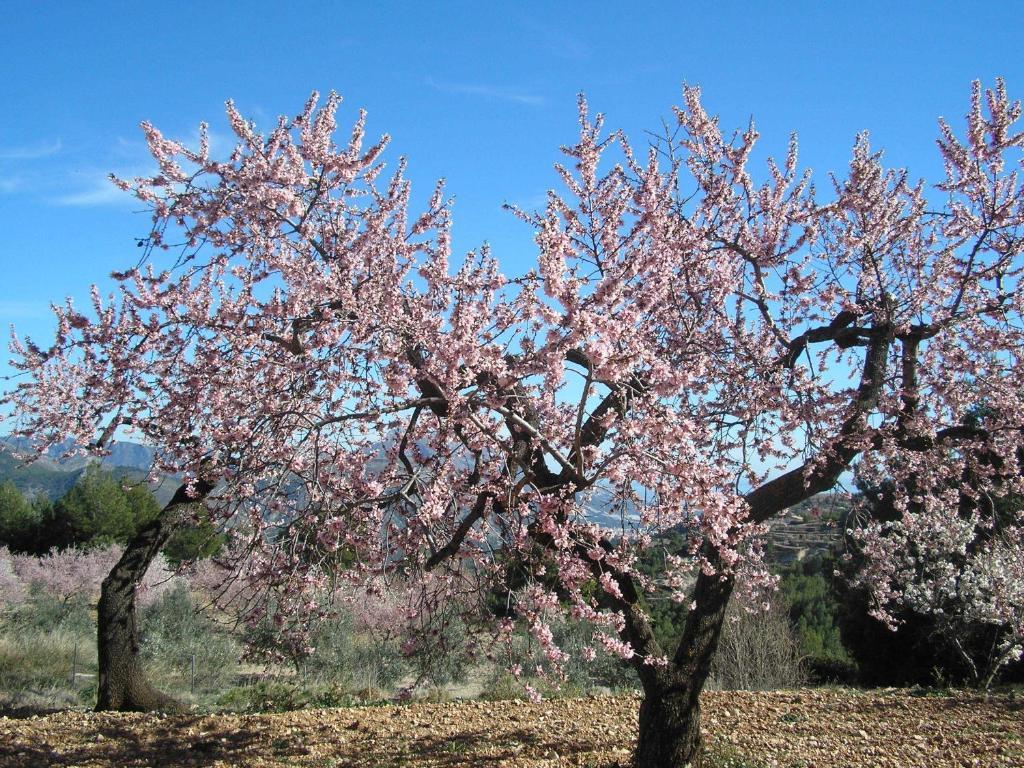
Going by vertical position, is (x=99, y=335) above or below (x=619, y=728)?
above

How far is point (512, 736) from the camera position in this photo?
6180mm

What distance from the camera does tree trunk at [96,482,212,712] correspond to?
7.00 m

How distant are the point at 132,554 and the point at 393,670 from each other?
4639 millimetres

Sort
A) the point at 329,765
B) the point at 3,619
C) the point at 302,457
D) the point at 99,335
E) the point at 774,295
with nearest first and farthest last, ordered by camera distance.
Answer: the point at 302,457 < the point at 99,335 < the point at 329,765 < the point at 774,295 < the point at 3,619

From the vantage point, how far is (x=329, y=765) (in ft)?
17.7

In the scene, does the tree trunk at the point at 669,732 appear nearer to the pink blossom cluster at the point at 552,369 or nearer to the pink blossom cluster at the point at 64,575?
the pink blossom cluster at the point at 552,369

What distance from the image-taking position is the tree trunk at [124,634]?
700 cm

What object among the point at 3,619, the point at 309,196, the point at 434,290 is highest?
the point at 309,196

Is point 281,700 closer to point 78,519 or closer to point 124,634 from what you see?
point 124,634

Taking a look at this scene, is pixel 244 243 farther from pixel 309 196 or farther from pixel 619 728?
pixel 619 728

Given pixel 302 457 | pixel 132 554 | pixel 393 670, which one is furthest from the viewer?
pixel 393 670

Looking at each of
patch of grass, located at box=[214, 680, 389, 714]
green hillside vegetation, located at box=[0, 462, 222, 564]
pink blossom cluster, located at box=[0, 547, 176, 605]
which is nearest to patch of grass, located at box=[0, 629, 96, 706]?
pink blossom cluster, located at box=[0, 547, 176, 605]

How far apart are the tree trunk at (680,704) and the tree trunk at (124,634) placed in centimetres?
456

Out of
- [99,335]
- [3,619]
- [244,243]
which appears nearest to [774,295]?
[244,243]
